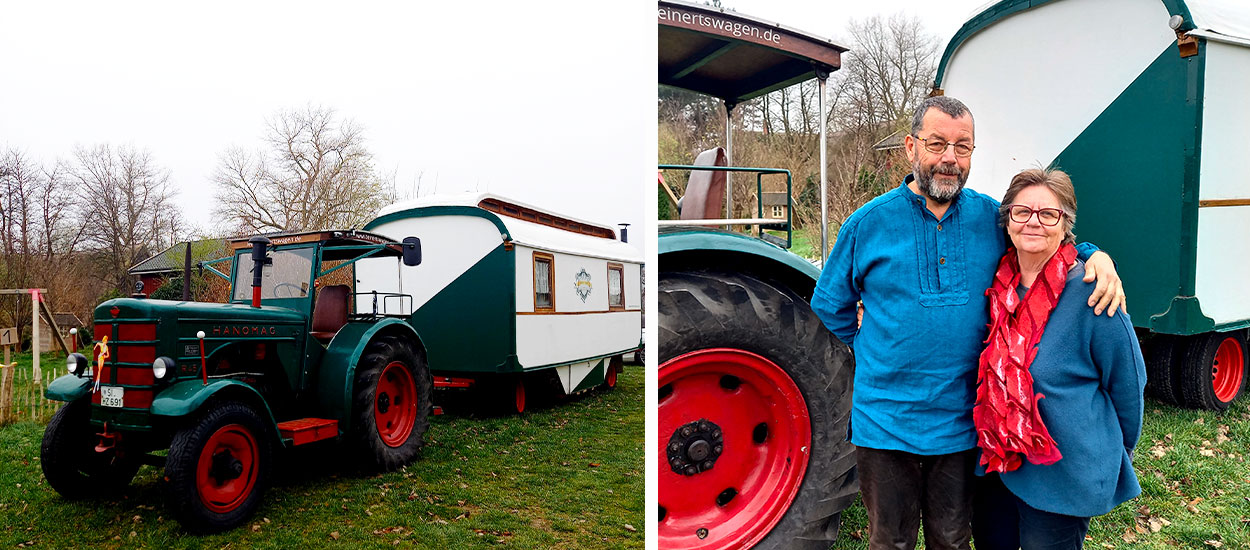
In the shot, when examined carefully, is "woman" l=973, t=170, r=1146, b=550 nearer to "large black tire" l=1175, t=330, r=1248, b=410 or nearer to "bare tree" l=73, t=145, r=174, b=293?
"large black tire" l=1175, t=330, r=1248, b=410

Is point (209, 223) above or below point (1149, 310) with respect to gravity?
above

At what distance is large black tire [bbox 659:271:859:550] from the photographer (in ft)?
4.45

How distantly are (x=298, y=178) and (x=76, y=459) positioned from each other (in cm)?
108

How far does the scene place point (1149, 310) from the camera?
1.69 meters

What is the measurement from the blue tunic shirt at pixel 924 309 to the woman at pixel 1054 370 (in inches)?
1.3

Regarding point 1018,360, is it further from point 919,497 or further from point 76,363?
point 76,363

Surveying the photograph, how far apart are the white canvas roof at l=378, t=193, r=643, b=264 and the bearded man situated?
135cm

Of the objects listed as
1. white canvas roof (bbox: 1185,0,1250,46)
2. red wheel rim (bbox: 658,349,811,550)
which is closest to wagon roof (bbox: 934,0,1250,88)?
white canvas roof (bbox: 1185,0,1250,46)

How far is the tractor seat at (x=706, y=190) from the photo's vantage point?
153 centimetres

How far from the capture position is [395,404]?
315 centimetres

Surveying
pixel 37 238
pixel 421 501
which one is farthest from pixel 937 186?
pixel 37 238

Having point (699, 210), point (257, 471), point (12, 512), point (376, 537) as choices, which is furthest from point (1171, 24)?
point (12, 512)

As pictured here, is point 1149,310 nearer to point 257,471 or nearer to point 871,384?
point 871,384

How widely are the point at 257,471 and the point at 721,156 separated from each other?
6.21ft
